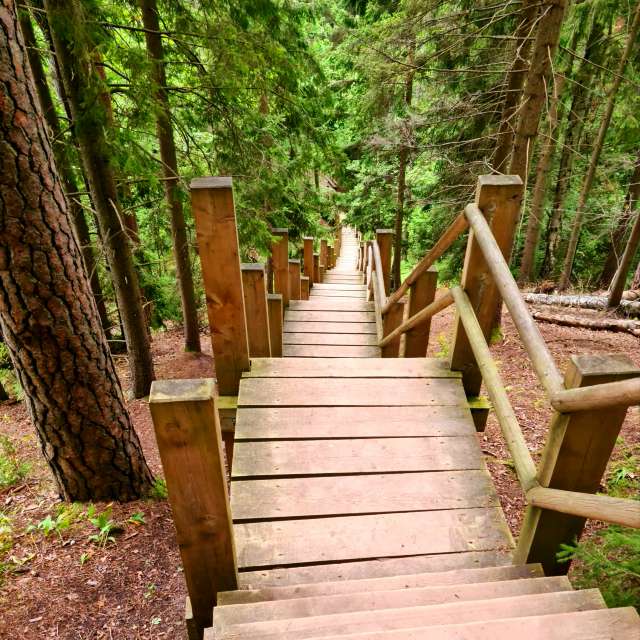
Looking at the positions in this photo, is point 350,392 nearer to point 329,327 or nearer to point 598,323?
point 329,327

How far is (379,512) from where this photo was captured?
2121 millimetres

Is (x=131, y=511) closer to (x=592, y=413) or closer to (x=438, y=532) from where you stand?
(x=438, y=532)

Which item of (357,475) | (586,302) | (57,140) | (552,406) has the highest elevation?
(57,140)

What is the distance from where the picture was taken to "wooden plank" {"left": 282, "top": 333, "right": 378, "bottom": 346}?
5293 millimetres

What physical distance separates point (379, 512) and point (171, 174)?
19.9 feet

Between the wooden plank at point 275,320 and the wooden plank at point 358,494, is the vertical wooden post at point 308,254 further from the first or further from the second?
the wooden plank at point 358,494

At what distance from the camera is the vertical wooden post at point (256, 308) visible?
2.79 m

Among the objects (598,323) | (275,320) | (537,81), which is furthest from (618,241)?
(275,320)

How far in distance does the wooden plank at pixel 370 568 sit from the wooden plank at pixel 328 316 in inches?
163

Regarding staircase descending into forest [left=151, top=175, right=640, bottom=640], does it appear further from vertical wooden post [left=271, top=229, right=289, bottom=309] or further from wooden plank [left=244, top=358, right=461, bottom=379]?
vertical wooden post [left=271, top=229, right=289, bottom=309]

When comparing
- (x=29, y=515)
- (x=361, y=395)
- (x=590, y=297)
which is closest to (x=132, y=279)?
(x=29, y=515)

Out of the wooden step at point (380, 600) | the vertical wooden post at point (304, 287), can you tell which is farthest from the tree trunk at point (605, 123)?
the wooden step at point (380, 600)

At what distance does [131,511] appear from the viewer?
2.97m

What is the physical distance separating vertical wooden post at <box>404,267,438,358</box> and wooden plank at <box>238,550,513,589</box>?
1941 millimetres
